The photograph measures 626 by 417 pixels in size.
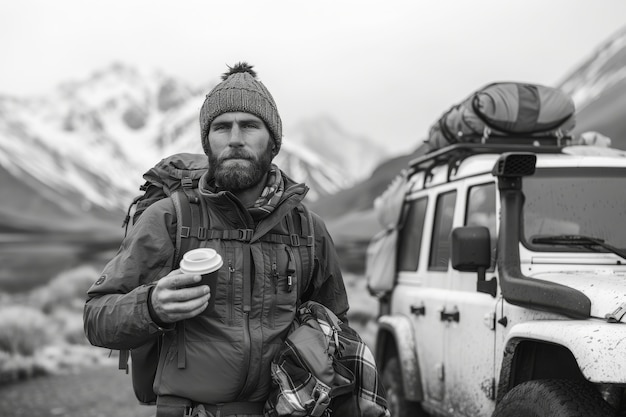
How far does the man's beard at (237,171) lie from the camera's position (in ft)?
7.80

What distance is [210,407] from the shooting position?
221cm

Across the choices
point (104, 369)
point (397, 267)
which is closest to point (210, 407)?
point (397, 267)

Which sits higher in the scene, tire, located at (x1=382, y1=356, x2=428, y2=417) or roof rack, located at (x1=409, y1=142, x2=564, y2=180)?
roof rack, located at (x1=409, y1=142, x2=564, y2=180)

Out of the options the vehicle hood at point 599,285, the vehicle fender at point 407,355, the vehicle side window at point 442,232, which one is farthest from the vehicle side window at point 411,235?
the vehicle hood at point 599,285

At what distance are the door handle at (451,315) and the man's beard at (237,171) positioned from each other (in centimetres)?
211

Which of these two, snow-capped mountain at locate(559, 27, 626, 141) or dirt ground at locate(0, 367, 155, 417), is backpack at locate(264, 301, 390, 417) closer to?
dirt ground at locate(0, 367, 155, 417)

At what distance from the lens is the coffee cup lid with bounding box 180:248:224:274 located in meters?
2.00

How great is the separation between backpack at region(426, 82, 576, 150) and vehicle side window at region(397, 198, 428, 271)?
2.50ft

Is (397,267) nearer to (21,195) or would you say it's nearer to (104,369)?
(104,369)

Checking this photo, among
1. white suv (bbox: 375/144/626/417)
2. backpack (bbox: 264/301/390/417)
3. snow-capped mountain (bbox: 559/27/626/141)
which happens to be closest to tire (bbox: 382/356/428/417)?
white suv (bbox: 375/144/626/417)

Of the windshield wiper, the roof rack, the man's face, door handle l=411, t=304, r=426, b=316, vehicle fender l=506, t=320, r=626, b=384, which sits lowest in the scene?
door handle l=411, t=304, r=426, b=316

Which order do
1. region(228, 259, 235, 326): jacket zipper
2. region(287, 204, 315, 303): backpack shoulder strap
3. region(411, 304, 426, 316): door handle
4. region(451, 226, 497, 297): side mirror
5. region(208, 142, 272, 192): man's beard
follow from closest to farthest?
region(228, 259, 235, 326): jacket zipper
region(208, 142, 272, 192): man's beard
region(287, 204, 315, 303): backpack shoulder strap
region(451, 226, 497, 297): side mirror
region(411, 304, 426, 316): door handle

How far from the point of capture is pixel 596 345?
8.27ft

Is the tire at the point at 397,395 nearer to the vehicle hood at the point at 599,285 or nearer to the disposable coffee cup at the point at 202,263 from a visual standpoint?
the vehicle hood at the point at 599,285
